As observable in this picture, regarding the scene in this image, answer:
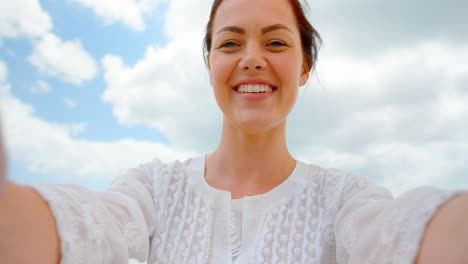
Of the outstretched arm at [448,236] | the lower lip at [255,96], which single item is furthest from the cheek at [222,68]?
the outstretched arm at [448,236]

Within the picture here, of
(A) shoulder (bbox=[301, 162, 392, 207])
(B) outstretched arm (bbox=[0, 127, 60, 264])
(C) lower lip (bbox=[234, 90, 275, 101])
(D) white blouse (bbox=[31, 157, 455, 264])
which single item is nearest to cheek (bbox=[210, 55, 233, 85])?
(C) lower lip (bbox=[234, 90, 275, 101])

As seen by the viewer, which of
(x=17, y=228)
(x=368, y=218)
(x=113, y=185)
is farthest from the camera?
(x=113, y=185)

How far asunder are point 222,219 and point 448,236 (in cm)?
98

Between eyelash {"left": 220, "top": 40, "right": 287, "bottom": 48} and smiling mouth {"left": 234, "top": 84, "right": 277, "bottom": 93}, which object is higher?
eyelash {"left": 220, "top": 40, "right": 287, "bottom": 48}

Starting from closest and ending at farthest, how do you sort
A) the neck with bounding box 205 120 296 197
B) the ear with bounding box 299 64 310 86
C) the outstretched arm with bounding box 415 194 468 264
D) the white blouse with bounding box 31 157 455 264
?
the outstretched arm with bounding box 415 194 468 264
the white blouse with bounding box 31 157 455 264
the neck with bounding box 205 120 296 197
the ear with bounding box 299 64 310 86

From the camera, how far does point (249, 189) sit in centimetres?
178

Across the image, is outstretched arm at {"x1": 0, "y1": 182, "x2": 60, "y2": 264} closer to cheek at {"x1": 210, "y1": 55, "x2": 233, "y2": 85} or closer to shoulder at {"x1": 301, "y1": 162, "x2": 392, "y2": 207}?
cheek at {"x1": 210, "y1": 55, "x2": 233, "y2": 85}

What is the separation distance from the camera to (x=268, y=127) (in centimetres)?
173

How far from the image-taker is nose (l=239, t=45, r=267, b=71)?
5.47ft

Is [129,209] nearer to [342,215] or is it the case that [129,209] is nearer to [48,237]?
[48,237]

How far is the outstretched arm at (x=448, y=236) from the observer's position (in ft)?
2.75

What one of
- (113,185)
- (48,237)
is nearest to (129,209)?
(113,185)

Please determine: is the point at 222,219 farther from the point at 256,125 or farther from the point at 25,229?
the point at 25,229

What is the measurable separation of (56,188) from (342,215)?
96 centimetres
